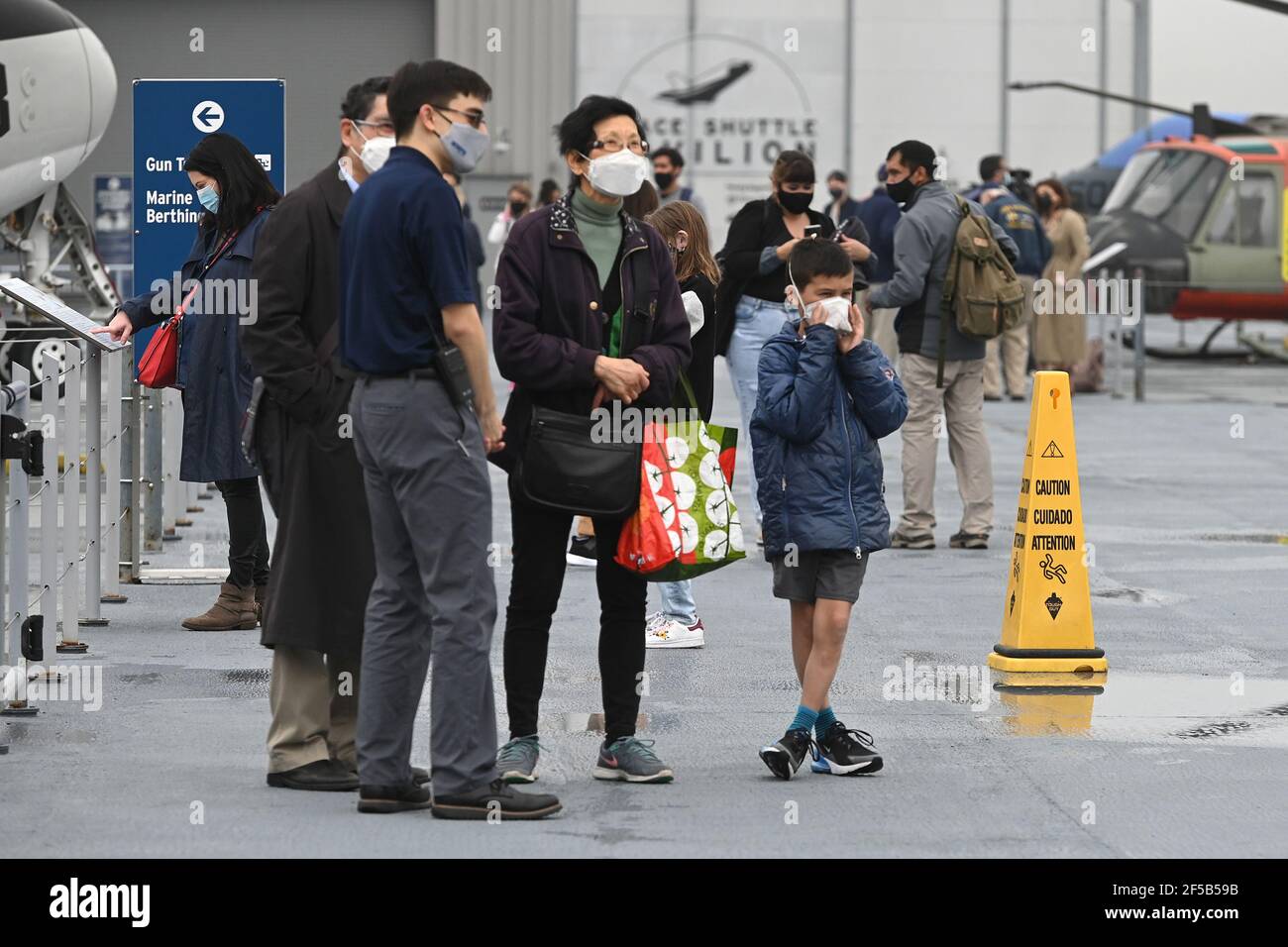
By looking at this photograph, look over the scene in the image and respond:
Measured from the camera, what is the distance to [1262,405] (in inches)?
853

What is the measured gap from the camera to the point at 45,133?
1855 centimetres

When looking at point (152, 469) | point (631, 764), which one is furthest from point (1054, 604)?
point (152, 469)

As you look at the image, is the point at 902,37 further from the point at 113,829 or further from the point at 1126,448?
the point at 113,829

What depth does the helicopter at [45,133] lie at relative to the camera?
1781cm

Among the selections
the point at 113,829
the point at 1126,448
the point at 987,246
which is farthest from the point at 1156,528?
the point at 113,829

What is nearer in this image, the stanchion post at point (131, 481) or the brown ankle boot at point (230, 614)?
the brown ankle boot at point (230, 614)

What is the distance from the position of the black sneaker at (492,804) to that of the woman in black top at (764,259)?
466 cm

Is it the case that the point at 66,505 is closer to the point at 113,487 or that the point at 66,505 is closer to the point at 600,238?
the point at 113,487

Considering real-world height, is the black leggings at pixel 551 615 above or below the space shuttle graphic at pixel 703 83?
below

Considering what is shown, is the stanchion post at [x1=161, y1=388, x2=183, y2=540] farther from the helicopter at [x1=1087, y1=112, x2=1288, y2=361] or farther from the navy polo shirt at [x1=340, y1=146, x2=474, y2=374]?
the helicopter at [x1=1087, y1=112, x2=1288, y2=361]

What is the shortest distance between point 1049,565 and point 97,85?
1417cm

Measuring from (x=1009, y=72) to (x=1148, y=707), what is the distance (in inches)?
1381

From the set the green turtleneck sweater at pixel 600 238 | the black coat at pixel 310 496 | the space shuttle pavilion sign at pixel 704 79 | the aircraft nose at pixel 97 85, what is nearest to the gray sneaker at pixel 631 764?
the black coat at pixel 310 496

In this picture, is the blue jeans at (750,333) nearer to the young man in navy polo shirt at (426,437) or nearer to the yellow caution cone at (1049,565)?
the yellow caution cone at (1049,565)
